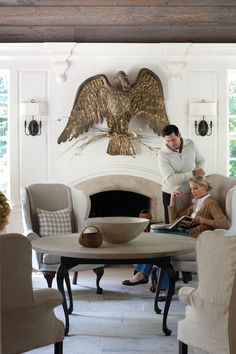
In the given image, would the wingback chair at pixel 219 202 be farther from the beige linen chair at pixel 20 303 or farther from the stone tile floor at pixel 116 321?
the beige linen chair at pixel 20 303

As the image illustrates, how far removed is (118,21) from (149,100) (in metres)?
0.92

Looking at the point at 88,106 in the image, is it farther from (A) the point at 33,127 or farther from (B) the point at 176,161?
(B) the point at 176,161

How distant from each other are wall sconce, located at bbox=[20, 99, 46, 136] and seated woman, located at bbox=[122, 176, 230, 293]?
175cm

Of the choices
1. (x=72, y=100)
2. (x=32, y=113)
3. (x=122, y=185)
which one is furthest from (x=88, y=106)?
(x=122, y=185)

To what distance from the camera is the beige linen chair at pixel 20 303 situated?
2.40m

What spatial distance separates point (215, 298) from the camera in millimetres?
2465

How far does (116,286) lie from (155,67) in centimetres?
240

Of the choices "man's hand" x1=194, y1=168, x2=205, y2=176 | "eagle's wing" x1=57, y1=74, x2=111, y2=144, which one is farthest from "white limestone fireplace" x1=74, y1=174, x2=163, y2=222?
"man's hand" x1=194, y1=168, x2=205, y2=176

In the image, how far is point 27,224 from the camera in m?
4.53

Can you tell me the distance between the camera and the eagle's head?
5.66 meters

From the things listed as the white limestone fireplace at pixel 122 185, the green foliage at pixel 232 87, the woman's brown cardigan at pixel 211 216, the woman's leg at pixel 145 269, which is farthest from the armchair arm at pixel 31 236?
the green foliage at pixel 232 87

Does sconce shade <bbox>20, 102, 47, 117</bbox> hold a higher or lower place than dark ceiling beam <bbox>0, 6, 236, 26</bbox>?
lower

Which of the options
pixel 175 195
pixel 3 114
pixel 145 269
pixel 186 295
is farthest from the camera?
pixel 3 114

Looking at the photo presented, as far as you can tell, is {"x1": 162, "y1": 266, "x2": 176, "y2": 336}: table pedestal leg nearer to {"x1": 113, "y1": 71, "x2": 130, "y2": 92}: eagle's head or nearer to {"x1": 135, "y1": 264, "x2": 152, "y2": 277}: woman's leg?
{"x1": 135, "y1": 264, "x2": 152, "y2": 277}: woman's leg
